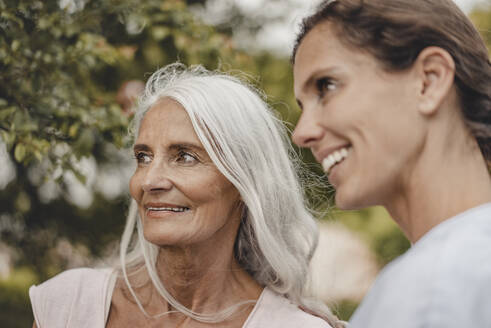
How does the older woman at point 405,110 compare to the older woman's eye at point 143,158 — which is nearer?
the older woman at point 405,110

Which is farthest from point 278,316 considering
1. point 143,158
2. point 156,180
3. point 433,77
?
point 433,77

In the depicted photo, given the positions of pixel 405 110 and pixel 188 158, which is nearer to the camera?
pixel 405 110

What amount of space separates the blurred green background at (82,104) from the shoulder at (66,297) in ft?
1.49

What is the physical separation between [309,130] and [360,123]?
161 mm

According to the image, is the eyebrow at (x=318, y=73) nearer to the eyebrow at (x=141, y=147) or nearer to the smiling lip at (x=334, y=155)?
the smiling lip at (x=334, y=155)

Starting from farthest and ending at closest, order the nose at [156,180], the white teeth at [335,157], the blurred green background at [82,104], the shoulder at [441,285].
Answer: the blurred green background at [82,104], the nose at [156,180], the white teeth at [335,157], the shoulder at [441,285]

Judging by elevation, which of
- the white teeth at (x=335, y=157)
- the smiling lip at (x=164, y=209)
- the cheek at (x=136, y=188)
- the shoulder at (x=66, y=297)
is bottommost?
the shoulder at (x=66, y=297)

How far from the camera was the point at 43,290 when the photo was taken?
2648 mm

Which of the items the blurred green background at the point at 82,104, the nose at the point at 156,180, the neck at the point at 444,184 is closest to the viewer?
the neck at the point at 444,184

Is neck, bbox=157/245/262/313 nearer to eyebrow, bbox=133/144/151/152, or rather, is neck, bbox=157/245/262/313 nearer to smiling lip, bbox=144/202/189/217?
smiling lip, bbox=144/202/189/217

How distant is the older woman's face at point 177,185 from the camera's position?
2.39m

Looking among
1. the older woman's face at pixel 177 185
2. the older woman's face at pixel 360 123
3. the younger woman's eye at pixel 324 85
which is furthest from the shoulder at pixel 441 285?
the older woman's face at pixel 177 185

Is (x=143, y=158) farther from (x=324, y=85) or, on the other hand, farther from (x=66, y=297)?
(x=324, y=85)

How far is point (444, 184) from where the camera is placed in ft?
4.62
